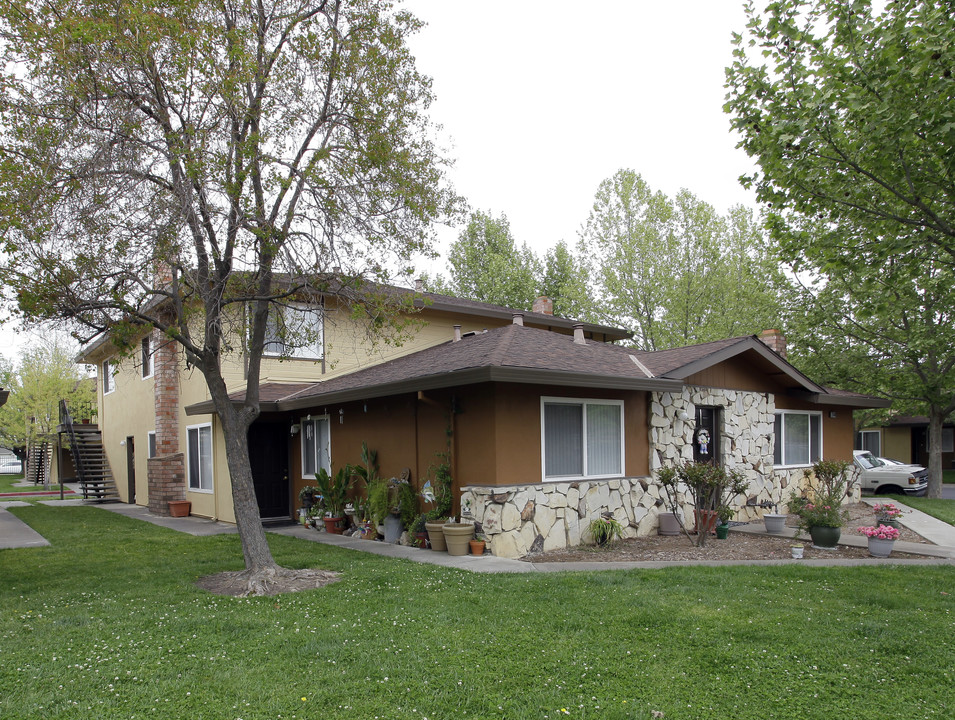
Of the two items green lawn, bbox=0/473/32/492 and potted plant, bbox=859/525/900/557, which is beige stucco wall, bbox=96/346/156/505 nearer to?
green lawn, bbox=0/473/32/492

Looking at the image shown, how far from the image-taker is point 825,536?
391 inches

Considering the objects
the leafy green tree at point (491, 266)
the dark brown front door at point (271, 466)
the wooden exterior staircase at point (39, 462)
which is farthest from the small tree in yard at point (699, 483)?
the wooden exterior staircase at point (39, 462)

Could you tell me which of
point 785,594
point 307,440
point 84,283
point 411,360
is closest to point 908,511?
point 785,594

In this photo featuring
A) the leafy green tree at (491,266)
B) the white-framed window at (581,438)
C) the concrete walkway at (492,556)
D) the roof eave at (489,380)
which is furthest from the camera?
the leafy green tree at (491,266)

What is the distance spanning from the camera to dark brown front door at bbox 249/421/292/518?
14.4m

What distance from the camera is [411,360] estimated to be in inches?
516

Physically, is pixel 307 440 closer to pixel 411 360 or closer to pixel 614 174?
pixel 411 360

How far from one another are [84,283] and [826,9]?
8.99 m

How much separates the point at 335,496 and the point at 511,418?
452cm

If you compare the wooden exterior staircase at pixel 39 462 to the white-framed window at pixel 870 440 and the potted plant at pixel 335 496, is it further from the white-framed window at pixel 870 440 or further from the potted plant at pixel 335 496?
the white-framed window at pixel 870 440

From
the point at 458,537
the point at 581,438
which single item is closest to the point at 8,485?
the point at 458,537

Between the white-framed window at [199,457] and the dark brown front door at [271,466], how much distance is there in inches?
48.3

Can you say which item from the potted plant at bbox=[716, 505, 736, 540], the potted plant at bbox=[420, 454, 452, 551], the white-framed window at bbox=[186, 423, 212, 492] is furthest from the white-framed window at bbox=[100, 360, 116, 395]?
the potted plant at bbox=[716, 505, 736, 540]

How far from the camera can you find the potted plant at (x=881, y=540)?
365 inches
